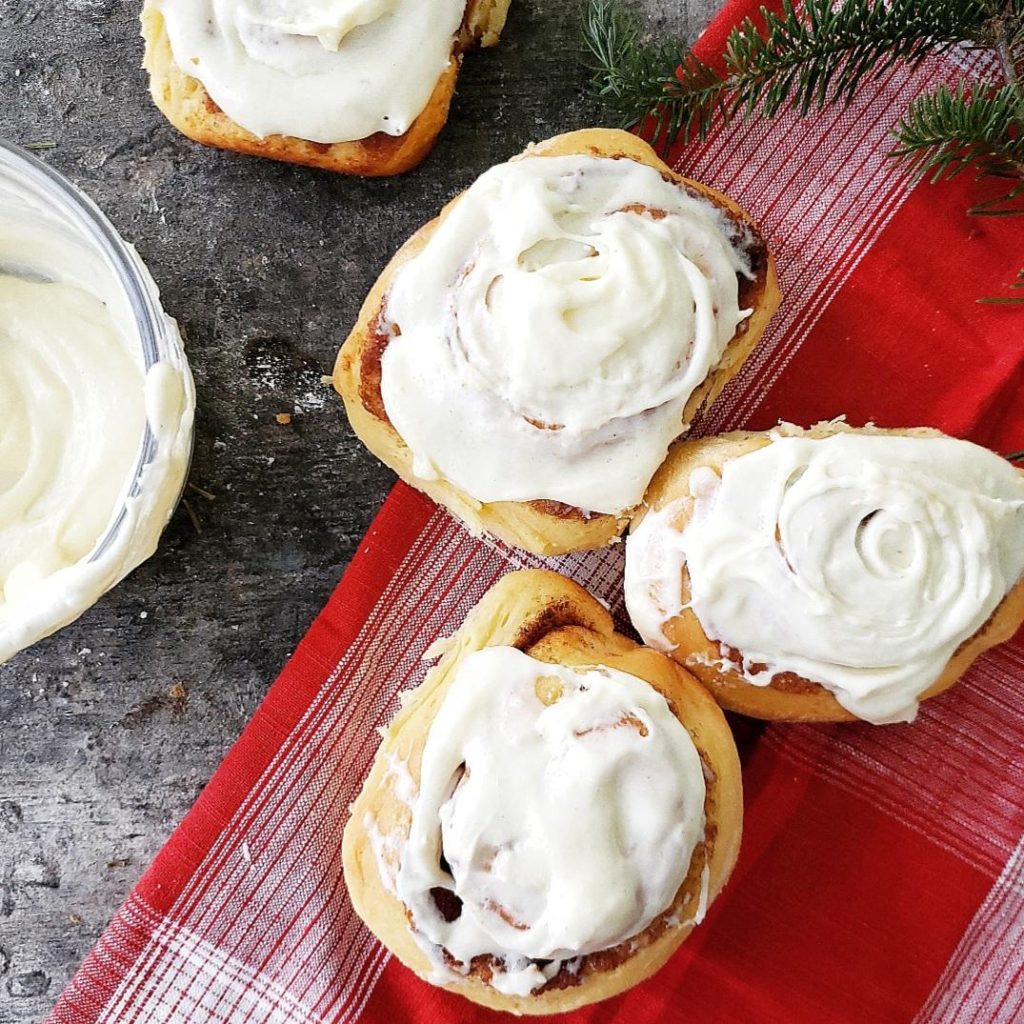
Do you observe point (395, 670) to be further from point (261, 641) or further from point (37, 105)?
point (37, 105)

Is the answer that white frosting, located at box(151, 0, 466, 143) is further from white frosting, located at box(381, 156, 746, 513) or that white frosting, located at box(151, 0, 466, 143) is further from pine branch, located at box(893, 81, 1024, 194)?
pine branch, located at box(893, 81, 1024, 194)

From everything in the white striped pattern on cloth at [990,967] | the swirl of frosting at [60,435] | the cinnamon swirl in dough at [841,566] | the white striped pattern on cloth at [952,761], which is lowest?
the swirl of frosting at [60,435]

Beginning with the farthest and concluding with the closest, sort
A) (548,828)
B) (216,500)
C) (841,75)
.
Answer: (216,500)
(841,75)
(548,828)

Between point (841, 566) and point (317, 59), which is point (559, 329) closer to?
point (841, 566)

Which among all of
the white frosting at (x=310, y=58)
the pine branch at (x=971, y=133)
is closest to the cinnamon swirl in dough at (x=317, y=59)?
the white frosting at (x=310, y=58)

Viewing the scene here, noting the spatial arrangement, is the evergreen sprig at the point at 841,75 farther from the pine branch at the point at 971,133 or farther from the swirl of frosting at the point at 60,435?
the swirl of frosting at the point at 60,435

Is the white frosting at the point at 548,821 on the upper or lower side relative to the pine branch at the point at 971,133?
lower

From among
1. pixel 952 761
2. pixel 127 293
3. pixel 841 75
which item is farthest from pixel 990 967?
pixel 127 293
